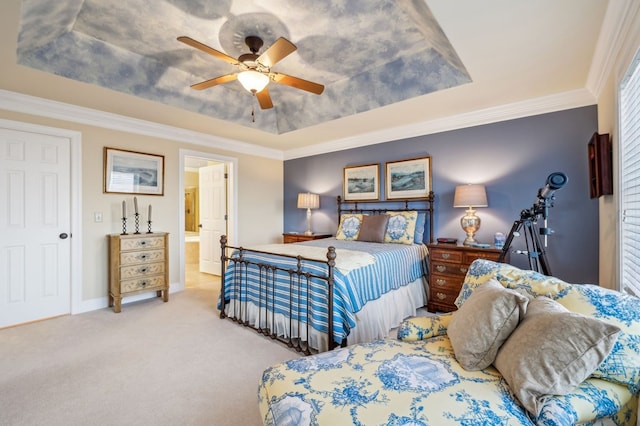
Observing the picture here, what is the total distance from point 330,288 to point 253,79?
1827mm

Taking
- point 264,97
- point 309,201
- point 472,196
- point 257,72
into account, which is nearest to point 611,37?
point 472,196

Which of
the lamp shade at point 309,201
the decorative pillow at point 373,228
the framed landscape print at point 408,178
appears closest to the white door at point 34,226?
the lamp shade at point 309,201

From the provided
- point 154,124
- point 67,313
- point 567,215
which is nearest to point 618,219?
point 567,215

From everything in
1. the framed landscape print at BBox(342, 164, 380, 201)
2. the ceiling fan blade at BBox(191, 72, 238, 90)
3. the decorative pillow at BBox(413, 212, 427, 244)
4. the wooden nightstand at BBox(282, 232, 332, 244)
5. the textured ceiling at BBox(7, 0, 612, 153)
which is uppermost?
the textured ceiling at BBox(7, 0, 612, 153)

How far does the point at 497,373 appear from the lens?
1250mm

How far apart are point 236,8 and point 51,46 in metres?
1.73

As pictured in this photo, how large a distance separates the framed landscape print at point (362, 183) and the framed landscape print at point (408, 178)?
20cm

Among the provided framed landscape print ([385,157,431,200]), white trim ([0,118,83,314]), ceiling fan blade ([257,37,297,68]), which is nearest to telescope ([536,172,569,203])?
framed landscape print ([385,157,431,200])

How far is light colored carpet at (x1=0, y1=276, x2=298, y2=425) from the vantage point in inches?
69.5

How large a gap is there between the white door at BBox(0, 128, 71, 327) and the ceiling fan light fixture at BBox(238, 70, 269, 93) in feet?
8.38

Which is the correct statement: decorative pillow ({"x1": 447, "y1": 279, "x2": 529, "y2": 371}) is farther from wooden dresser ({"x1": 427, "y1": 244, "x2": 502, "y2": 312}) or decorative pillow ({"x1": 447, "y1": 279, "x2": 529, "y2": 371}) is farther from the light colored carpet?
wooden dresser ({"x1": 427, "y1": 244, "x2": 502, "y2": 312})

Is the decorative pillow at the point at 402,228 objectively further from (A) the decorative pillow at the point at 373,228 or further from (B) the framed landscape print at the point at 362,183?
(B) the framed landscape print at the point at 362,183

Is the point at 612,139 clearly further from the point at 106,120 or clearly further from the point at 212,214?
the point at 212,214

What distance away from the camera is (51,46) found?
2.55 metres
